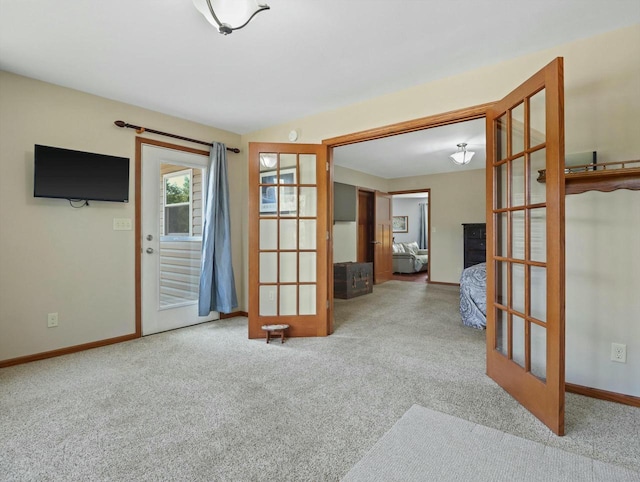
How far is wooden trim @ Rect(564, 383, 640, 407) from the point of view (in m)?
2.04

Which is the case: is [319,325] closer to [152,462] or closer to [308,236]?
[308,236]

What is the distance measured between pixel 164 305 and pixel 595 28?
4352 millimetres

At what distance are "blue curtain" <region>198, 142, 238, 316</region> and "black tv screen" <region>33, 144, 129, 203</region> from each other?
0.90 m

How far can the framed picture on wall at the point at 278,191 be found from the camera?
141 inches

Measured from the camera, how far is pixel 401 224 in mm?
11750

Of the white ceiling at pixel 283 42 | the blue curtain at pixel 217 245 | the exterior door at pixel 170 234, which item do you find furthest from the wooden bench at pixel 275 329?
the white ceiling at pixel 283 42

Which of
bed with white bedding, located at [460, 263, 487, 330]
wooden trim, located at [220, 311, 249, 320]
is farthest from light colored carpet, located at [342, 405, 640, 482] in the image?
wooden trim, located at [220, 311, 249, 320]

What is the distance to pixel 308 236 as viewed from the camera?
11.9 feet

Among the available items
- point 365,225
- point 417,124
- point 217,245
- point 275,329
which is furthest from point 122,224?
point 365,225

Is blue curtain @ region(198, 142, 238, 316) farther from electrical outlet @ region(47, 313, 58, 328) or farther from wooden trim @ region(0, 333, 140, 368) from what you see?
electrical outlet @ region(47, 313, 58, 328)

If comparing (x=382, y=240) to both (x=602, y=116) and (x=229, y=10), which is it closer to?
(x=602, y=116)

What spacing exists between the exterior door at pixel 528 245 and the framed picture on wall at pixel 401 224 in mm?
9369

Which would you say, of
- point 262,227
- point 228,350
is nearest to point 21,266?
point 228,350

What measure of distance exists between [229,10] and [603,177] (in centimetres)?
230
